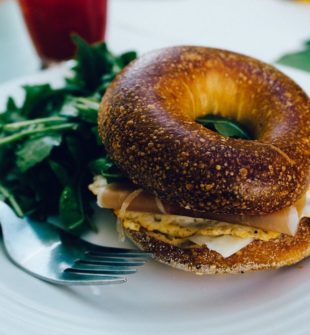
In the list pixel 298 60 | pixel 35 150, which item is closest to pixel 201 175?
pixel 35 150

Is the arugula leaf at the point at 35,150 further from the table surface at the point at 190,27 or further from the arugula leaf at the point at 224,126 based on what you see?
the table surface at the point at 190,27

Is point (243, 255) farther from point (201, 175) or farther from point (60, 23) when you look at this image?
point (60, 23)

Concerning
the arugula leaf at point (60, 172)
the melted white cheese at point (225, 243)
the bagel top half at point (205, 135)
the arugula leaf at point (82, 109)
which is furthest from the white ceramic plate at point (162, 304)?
the arugula leaf at point (82, 109)

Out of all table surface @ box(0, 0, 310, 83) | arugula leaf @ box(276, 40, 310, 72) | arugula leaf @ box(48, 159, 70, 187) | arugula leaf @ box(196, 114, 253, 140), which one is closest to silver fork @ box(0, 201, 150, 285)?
arugula leaf @ box(48, 159, 70, 187)

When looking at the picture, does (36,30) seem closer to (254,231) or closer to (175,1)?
(175,1)

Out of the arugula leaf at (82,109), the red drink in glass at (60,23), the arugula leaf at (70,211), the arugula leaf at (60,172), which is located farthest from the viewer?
the red drink in glass at (60,23)

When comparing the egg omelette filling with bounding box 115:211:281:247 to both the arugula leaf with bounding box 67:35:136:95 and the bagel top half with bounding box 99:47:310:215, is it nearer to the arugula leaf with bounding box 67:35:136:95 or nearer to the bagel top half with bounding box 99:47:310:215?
the bagel top half with bounding box 99:47:310:215

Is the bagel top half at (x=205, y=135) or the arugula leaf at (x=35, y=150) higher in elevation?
the bagel top half at (x=205, y=135)
